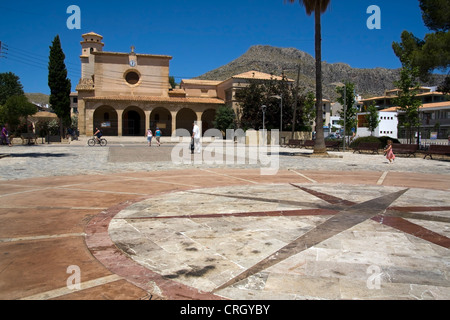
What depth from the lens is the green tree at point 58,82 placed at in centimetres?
4919

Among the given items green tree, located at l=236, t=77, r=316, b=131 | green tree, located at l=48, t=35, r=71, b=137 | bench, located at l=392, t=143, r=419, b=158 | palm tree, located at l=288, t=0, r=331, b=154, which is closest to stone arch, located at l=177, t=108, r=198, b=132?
green tree, located at l=236, t=77, r=316, b=131

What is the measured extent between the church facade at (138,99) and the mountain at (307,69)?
8971cm

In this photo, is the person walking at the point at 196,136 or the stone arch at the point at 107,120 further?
the stone arch at the point at 107,120

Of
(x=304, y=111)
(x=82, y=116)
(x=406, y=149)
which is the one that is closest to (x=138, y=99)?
(x=82, y=116)

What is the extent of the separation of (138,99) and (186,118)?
29.0ft

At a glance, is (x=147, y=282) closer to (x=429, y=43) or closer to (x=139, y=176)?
(x=139, y=176)

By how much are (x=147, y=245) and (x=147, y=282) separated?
1.02m

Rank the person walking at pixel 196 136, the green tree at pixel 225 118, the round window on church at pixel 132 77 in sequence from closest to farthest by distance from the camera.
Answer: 1. the person walking at pixel 196 136
2. the green tree at pixel 225 118
3. the round window on church at pixel 132 77

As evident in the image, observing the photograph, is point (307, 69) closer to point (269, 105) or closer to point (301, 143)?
point (269, 105)

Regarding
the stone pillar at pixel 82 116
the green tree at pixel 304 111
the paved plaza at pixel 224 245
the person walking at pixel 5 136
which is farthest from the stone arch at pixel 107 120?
the paved plaza at pixel 224 245

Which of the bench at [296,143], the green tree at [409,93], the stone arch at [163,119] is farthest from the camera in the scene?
the stone arch at [163,119]

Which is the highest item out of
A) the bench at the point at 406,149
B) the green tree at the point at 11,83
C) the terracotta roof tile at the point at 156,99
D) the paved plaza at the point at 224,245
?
the green tree at the point at 11,83

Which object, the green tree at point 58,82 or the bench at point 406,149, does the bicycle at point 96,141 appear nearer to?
the green tree at point 58,82
